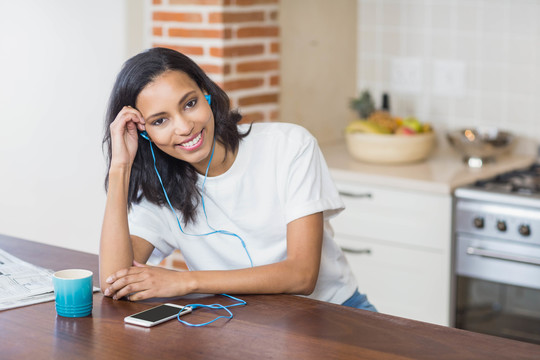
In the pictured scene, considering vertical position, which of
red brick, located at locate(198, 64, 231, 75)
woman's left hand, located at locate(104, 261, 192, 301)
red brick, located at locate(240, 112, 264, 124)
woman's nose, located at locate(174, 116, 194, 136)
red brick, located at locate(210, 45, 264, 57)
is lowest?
woman's left hand, located at locate(104, 261, 192, 301)

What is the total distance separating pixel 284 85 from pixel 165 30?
1.94 ft


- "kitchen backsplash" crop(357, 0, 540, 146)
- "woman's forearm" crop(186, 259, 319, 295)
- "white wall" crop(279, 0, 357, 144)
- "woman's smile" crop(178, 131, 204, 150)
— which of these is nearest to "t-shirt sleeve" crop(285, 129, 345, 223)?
"woman's forearm" crop(186, 259, 319, 295)

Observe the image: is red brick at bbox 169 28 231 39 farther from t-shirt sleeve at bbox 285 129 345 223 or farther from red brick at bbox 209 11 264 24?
t-shirt sleeve at bbox 285 129 345 223

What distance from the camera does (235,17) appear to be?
3.24 m

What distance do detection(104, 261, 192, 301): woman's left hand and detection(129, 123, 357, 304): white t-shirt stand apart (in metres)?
0.26

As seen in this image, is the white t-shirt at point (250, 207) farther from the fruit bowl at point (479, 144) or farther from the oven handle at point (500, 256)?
the fruit bowl at point (479, 144)

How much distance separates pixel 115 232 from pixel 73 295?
1.05 ft

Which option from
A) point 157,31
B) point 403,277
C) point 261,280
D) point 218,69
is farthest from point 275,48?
point 261,280

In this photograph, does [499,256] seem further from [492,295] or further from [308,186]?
[308,186]

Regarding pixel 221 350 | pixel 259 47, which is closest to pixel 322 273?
pixel 221 350

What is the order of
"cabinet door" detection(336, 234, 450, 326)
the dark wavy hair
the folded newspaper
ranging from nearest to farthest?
the folded newspaper → the dark wavy hair → "cabinet door" detection(336, 234, 450, 326)

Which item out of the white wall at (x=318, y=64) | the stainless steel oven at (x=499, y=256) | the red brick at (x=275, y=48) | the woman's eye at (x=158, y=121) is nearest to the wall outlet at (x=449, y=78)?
the white wall at (x=318, y=64)

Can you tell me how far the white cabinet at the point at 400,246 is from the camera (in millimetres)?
3098

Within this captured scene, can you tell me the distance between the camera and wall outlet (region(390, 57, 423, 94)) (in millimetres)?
3820
